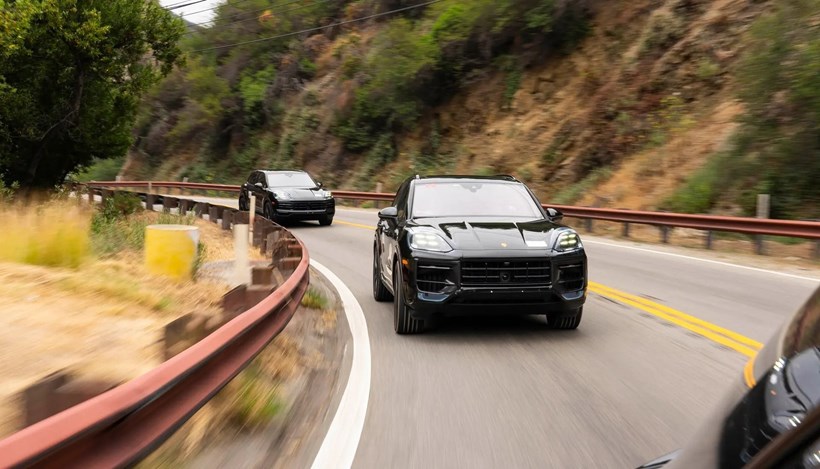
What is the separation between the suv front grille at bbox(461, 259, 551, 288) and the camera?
6.78 meters

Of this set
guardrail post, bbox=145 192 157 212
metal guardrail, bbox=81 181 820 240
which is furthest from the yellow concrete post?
guardrail post, bbox=145 192 157 212

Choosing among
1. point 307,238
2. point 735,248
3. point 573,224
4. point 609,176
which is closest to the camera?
point 735,248

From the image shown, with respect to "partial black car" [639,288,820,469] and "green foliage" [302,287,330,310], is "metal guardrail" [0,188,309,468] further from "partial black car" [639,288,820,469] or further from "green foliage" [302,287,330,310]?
"green foliage" [302,287,330,310]

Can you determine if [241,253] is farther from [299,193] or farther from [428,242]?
[299,193]

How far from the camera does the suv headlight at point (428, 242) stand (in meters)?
6.99

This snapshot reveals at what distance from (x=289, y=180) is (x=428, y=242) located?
15969 millimetres

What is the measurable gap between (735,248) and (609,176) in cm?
845

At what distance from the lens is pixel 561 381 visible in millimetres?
5512

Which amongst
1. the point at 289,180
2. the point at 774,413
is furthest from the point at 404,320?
the point at 289,180

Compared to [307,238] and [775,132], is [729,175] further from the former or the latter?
[307,238]

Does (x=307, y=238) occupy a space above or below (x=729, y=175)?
below

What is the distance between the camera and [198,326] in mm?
3906

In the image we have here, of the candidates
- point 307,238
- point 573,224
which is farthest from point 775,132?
point 307,238

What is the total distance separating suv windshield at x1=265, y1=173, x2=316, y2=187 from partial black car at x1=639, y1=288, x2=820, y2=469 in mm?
20801
